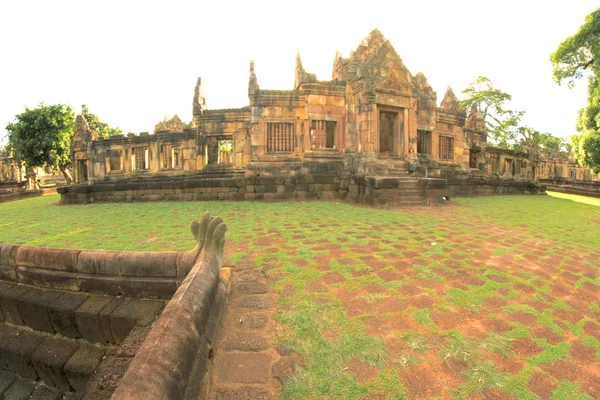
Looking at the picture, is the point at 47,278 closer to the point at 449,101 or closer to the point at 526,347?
the point at 526,347

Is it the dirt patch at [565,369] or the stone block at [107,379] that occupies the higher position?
the stone block at [107,379]

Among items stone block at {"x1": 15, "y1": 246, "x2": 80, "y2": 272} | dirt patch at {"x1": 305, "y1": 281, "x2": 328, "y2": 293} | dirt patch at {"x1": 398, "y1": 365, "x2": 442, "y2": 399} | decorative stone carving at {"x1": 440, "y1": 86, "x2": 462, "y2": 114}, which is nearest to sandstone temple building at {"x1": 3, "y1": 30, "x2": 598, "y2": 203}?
decorative stone carving at {"x1": 440, "y1": 86, "x2": 462, "y2": 114}

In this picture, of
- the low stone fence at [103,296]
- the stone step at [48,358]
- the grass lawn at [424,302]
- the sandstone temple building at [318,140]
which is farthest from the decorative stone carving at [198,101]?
the stone step at [48,358]

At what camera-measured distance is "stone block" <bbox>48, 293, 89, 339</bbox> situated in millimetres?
2670

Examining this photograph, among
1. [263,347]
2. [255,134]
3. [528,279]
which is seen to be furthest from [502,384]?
[255,134]

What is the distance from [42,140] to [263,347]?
30.3 meters

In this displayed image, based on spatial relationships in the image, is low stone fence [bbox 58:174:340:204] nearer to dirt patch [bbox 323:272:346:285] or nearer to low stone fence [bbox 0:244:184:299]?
dirt patch [bbox 323:272:346:285]

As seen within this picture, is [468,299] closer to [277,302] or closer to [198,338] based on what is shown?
[277,302]

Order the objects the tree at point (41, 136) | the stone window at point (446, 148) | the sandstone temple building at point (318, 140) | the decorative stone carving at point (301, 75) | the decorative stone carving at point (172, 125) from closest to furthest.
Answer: the sandstone temple building at point (318, 140) < the decorative stone carving at point (301, 75) < the stone window at point (446, 148) < the decorative stone carving at point (172, 125) < the tree at point (41, 136)

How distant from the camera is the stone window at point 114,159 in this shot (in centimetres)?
1587

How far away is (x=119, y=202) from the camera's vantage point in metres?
12.1

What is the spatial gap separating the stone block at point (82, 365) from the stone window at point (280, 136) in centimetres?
1034

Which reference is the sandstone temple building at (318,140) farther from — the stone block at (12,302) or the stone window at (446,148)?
the stone block at (12,302)

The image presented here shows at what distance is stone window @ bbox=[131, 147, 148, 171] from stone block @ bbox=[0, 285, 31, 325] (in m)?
13.8
